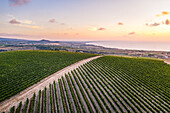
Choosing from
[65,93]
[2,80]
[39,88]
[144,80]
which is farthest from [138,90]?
[2,80]

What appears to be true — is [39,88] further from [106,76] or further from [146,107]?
[146,107]

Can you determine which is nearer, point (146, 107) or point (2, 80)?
point (146, 107)

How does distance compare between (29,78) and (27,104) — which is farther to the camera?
(29,78)

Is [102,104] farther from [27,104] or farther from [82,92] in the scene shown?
[27,104]

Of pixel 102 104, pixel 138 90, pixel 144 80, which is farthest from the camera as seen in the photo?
pixel 144 80

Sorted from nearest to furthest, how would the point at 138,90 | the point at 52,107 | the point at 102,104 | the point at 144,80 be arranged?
the point at 52,107 < the point at 102,104 < the point at 138,90 < the point at 144,80

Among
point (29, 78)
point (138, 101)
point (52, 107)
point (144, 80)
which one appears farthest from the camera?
point (144, 80)

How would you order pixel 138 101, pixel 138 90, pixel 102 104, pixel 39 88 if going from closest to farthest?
pixel 102 104, pixel 138 101, pixel 39 88, pixel 138 90

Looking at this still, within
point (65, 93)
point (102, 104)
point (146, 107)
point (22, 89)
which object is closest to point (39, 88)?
point (22, 89)

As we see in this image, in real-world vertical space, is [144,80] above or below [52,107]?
above
